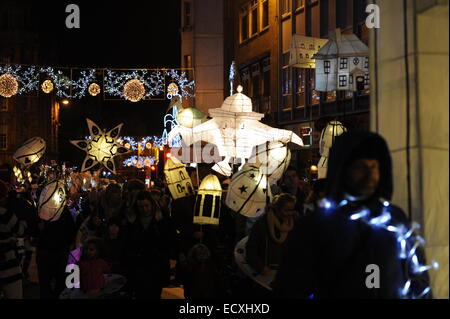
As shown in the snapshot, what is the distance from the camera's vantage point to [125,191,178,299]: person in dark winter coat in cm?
1009

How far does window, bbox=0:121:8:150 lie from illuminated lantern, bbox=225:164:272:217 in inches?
2955

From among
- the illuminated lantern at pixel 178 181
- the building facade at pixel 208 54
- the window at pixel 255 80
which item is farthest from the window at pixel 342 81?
the building facade at pixel 208 54

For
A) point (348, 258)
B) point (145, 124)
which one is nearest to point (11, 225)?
point (348, 258)

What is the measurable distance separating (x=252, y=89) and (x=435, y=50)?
28.7 meters

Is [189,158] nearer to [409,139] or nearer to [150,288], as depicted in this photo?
[150,288]

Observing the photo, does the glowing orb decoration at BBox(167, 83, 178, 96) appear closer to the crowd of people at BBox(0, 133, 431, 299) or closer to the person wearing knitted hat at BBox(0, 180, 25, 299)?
the crowd of people at BBox(0, 133, 431, 299)

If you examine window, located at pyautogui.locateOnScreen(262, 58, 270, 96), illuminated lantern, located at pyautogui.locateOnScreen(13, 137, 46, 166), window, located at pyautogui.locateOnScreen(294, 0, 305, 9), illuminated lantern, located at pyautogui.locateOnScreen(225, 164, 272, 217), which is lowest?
illuminated lantern, located at pyautogui.locateOnScreen(225, 164, 272, 217)

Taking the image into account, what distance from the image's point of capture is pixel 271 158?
41.9 ft

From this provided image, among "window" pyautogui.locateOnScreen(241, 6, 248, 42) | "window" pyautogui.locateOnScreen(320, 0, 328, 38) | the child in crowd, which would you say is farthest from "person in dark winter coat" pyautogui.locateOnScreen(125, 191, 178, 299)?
"window" pyautogui.locateOnScreen(241, 6, 248, 42)

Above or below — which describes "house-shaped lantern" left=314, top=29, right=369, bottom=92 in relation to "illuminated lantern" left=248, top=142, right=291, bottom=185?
above

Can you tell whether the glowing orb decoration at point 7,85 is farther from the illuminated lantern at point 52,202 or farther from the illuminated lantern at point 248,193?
the illuminated lantern at point 248,193

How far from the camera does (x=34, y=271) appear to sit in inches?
699

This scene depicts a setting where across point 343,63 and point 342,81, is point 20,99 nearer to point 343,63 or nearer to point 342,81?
point 342,81

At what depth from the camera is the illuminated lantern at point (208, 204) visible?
12.3 m
